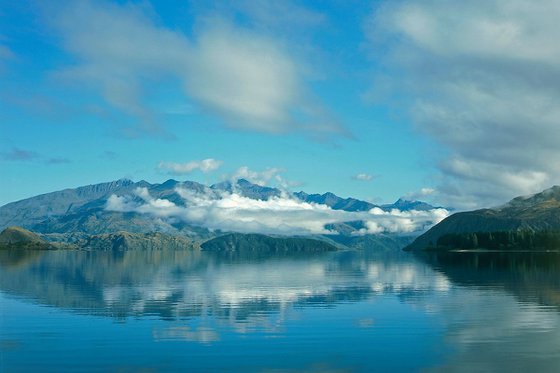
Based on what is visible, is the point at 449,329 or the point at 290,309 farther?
the point at 290,309

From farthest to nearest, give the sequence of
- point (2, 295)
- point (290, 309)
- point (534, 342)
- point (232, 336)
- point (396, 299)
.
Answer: point (2, 295) < point (396, 299) < point (290, 309) < point (232, 336) < point (534, 342)

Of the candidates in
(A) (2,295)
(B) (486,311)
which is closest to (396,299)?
(B) (486,311)

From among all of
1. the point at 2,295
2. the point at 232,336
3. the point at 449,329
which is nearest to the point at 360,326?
the point at 449,329

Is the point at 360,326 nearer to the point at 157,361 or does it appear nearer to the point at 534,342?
the point at 534,342

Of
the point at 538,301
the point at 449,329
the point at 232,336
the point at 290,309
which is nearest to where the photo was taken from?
the point at 232,336

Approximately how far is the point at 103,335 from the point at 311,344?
79.2 ft

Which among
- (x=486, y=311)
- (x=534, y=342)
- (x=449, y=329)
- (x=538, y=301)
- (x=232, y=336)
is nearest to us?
(x=534, y=342)

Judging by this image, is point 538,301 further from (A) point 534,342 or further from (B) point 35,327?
(B) point 35,327

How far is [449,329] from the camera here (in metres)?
64.9

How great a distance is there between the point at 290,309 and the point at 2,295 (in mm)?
58726

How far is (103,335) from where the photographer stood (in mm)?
62188

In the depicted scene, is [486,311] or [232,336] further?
[486,311]

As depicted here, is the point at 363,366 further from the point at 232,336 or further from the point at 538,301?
the point at 538,301

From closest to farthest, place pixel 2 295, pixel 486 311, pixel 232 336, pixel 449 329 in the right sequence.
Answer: pixel 232 336
pixel 449 329
pixel 486 311
pixel 2 295
